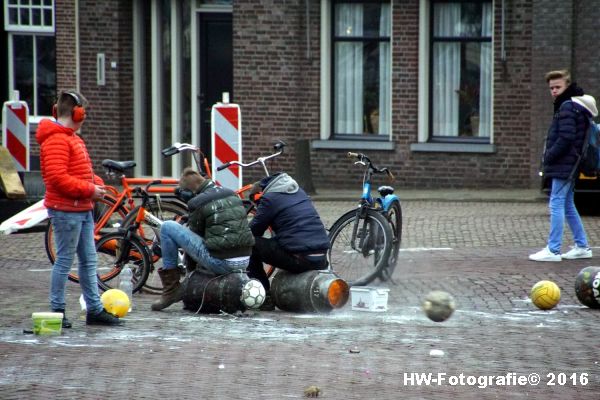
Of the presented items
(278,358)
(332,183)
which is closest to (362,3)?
(332,183)

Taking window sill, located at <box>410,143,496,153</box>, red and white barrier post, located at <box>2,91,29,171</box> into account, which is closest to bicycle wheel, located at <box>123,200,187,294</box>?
red and white barrier post, located at <box>2,91,29,171</box>

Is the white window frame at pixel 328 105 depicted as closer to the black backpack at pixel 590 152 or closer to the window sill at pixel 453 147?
the window sill at pixel 453 147

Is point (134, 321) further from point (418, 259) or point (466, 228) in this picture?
point (466, 228)

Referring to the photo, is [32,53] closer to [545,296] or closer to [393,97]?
[393,97]

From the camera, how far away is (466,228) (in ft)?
53.5

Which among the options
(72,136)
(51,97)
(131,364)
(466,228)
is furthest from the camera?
(51,97)

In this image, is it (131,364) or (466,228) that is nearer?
(131,364)

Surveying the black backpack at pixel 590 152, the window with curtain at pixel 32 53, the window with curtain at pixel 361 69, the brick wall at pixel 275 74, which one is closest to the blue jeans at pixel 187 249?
the black backpack at pixel 590 152

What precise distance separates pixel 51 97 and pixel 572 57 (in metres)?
9.47

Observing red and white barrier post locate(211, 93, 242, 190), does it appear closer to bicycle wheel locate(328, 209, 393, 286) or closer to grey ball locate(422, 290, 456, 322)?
bicycle wheel locate(328, 209, 393, 286)

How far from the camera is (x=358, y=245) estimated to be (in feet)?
39.9

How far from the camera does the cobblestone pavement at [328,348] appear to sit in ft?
25.8

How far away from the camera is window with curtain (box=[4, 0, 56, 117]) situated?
24016 millimetres

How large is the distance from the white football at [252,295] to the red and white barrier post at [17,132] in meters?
8.64
